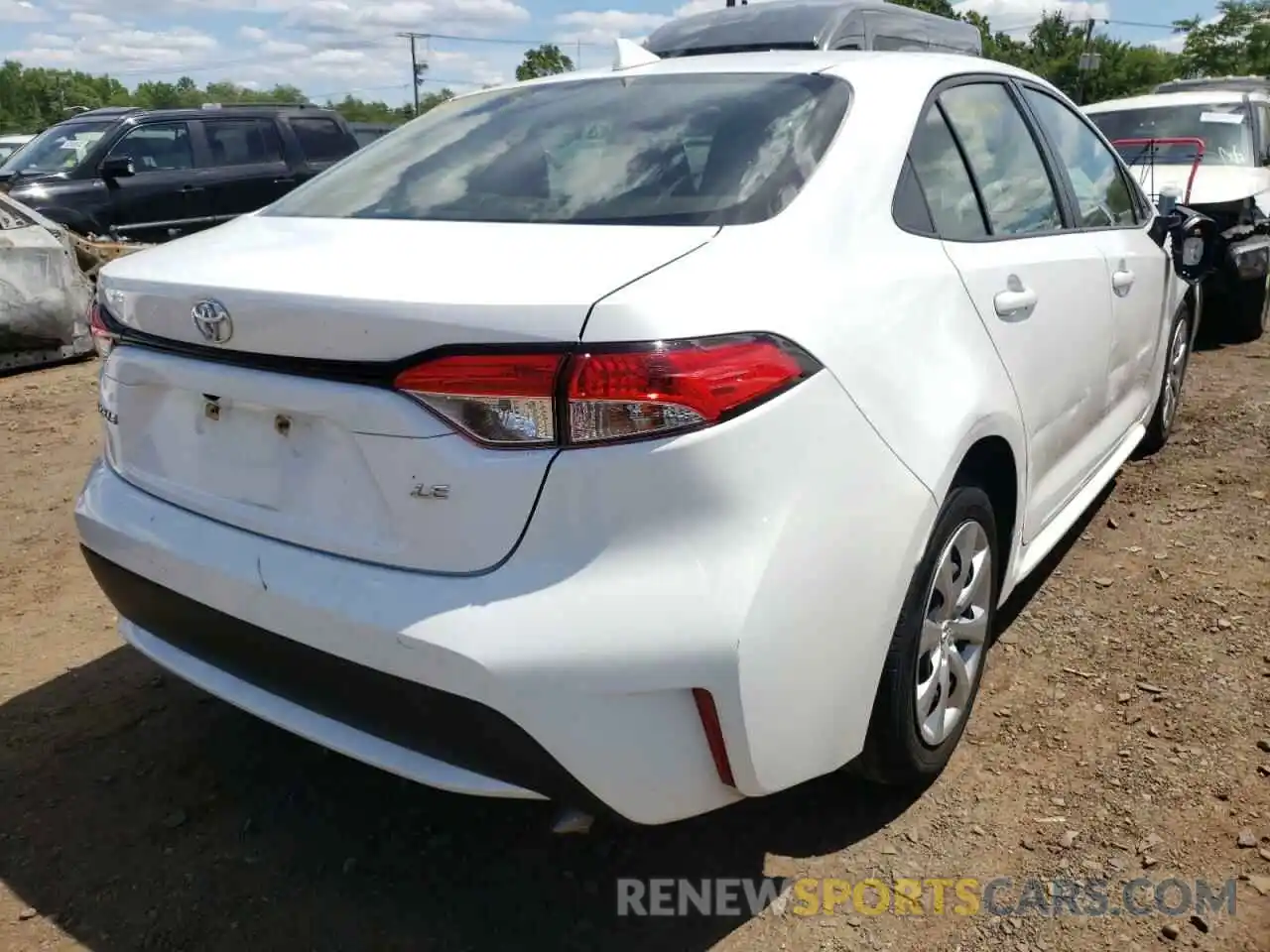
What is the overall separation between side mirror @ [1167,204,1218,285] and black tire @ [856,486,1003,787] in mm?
2248

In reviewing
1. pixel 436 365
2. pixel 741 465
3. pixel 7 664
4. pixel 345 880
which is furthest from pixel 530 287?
pixel 7 664

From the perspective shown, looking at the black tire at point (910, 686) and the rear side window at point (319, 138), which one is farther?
the rear side window at point (319, 138)

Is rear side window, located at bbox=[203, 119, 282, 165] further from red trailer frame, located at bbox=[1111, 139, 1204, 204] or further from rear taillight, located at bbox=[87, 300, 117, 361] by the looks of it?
rear taillight, located at bbox=[87, 300, 117, 361]

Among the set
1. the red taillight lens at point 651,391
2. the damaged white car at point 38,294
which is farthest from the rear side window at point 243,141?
the red taillight lens at point 651,391

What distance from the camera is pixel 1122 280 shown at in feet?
11.0

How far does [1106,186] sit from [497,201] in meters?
2.40

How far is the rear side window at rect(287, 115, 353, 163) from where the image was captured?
11.3 metres

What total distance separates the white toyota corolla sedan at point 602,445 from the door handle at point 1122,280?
87 cm

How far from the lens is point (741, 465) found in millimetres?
1716

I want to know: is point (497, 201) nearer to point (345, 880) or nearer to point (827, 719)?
point (827, 719)

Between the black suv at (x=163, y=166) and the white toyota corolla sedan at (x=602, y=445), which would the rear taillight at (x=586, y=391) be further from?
the black suv at (x=163, y=166)

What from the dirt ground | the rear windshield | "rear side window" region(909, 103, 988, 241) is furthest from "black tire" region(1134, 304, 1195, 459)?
the rear windshield

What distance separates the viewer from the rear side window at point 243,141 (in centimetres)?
1059

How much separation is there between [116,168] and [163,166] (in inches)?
25.1
